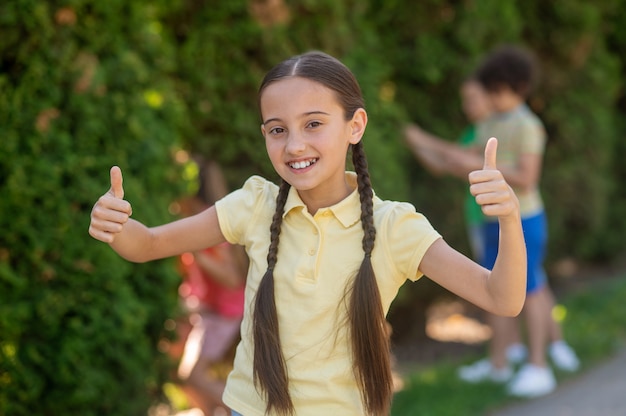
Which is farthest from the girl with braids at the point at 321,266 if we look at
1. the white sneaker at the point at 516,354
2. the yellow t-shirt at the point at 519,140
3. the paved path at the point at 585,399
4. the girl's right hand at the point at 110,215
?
the white sneaker at the point at 516,354

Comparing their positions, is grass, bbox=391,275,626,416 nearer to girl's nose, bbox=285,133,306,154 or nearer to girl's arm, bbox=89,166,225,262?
girl's arm, bbox=89,166,225,262

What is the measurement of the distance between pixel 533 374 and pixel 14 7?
3.52 m

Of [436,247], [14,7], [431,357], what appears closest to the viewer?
[436,247]

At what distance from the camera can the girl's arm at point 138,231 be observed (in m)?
2.28

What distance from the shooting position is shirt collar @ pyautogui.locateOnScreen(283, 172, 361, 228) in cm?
238

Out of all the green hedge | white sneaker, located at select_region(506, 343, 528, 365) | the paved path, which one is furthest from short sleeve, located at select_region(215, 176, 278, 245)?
white sneaker, located at select_region(506, 343, 528, 365)

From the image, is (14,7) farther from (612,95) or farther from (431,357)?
(612,95)

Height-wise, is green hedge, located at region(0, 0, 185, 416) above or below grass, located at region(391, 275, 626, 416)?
above

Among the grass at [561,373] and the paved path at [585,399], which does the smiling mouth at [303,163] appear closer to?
the grass at [561,373]

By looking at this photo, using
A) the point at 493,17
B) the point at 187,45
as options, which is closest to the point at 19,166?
the point at 187,45

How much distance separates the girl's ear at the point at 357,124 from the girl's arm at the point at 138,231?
480 millimetres

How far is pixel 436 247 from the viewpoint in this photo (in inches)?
88.3

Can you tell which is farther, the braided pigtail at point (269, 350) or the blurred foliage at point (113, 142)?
the blurred foliage at point (113, 142)

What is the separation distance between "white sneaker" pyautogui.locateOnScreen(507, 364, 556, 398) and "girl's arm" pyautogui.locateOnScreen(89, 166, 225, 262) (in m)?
2.99
